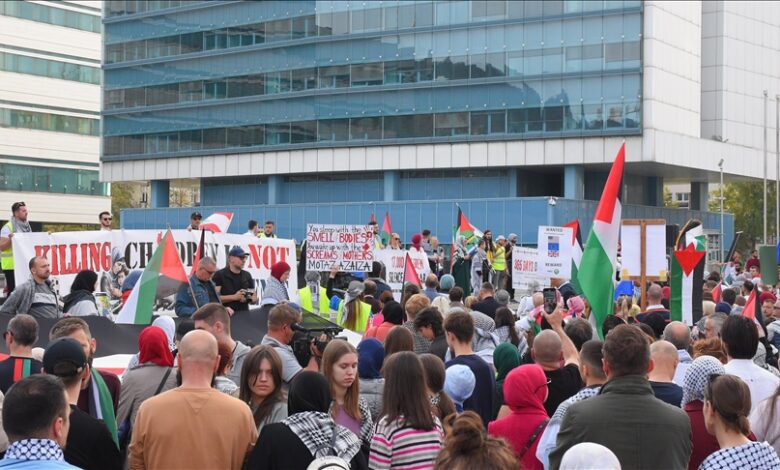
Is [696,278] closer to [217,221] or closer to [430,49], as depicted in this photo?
[217,221]

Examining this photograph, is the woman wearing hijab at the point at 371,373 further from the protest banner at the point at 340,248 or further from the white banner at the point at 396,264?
the white banner at the point at 396,264

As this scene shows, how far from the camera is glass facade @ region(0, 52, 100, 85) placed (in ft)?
265

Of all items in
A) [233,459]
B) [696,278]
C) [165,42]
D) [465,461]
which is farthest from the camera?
[165,42]

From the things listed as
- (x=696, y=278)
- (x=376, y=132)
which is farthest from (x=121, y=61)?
(x=696, y=278)

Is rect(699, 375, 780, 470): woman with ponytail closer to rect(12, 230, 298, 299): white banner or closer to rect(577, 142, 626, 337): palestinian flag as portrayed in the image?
rect(577, 142, 626, 337): palestinian flag

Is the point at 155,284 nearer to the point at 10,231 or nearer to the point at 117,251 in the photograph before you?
the point at 117,251

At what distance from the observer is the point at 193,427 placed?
246 inches

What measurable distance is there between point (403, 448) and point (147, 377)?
2.14 m

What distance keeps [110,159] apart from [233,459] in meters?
80.2

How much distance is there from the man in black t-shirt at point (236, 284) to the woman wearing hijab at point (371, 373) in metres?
6.37

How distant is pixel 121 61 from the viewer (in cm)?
8344

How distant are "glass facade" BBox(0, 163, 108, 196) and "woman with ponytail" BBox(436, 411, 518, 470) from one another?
79025 mm

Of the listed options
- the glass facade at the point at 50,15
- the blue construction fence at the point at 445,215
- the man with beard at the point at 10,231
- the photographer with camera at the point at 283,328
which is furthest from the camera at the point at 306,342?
the glass facade at the point at 50,15

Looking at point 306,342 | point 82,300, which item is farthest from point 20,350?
point 82,300
